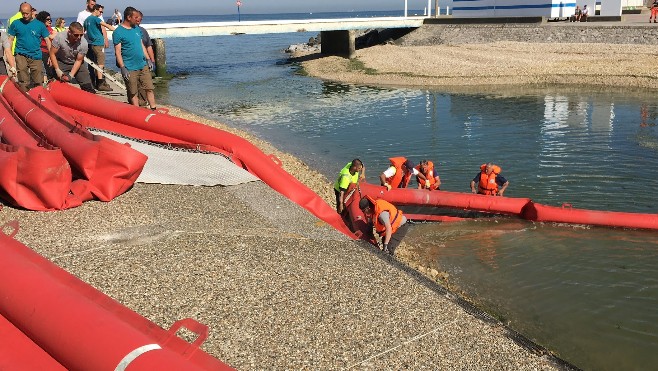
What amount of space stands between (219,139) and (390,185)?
10.2 ft

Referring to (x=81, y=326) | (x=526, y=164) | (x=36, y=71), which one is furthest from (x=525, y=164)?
(x=81, y=326)

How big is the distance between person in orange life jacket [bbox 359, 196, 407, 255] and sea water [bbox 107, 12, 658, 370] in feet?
3.31

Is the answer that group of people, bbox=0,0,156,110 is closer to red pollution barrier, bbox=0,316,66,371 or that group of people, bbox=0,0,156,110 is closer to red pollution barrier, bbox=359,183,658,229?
red pollution barrier, bbox=359,183,658,229

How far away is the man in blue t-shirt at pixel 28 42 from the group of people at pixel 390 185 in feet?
22.9

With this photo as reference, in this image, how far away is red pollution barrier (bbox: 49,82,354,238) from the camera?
28.6ft

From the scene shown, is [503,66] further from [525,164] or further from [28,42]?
[28,42]

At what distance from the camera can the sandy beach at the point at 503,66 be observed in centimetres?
2427

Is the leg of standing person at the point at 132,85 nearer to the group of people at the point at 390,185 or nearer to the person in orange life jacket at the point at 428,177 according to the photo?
the group of people at the point at 390,185

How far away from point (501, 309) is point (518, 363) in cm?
248

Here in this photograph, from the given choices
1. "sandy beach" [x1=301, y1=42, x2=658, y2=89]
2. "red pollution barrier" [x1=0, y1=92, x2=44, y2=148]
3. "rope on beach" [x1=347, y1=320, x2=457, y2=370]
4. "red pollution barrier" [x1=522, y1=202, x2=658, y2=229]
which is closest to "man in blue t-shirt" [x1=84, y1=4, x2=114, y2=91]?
"red pollution barrier" [x1=0, y1=92, x2=44, y2=148]

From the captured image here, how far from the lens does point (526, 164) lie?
44.3ft

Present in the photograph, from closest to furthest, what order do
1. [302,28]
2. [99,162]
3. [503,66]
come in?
[99,162], [503,66], [302,28]

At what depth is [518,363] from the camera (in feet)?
16.0

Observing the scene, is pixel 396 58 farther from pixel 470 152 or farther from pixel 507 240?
pixel 507 240
